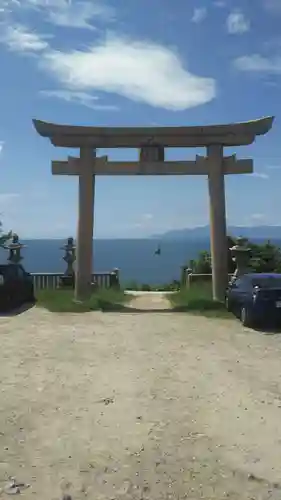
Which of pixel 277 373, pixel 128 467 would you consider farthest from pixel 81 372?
pixel 128 467

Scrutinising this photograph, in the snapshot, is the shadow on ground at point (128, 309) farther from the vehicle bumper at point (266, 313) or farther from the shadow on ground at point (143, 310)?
the vehicle bumper at point (266, 313)

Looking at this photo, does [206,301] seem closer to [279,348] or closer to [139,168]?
[139,168]

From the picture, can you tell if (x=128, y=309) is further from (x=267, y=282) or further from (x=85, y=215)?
(x=267, y=282)

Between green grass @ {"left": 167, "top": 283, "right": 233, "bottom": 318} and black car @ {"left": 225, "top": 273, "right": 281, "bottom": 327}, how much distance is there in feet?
4.32

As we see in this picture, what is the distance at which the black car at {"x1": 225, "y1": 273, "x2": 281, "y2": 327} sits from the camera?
14422 millimetres

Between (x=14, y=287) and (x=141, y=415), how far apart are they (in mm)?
11661

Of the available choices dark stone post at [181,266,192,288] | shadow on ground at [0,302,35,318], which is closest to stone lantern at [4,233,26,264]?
shadow on ground at [0,302,35,318]

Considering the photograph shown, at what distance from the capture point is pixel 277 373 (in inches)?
387

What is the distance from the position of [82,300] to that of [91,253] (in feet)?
5.09

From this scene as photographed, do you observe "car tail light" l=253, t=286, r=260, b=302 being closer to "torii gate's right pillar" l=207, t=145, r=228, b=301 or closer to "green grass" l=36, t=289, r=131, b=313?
"torii gate's right pillar" l=207, t=145, r=228, b=301

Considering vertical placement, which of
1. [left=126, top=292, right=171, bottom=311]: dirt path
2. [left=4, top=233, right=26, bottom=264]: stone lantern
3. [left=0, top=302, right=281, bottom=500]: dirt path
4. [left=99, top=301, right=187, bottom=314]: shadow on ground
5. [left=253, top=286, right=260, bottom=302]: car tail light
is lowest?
[left=126, top=292, right=171, bottom=311]: dirt path

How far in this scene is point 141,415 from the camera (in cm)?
748

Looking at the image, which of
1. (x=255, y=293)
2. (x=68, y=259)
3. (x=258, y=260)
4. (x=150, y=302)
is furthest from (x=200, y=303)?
(x=258, y=260)

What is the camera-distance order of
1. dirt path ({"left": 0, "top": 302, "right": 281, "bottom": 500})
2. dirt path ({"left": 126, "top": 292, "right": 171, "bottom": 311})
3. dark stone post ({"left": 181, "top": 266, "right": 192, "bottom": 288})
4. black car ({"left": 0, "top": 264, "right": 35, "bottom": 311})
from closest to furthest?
dirt path ({"left": 0, "top": 302, "right": 281, "bottom": 500}) → black car ({"left": 0, "top": 264, "right": 35, "bottom": 311}) → dirt path ({"left": 126, "top": 292, "right": 171, "bottom": 311}) → dark stone post ({"left": 181, "top": 266, "right": 192, "bottom": 288})
